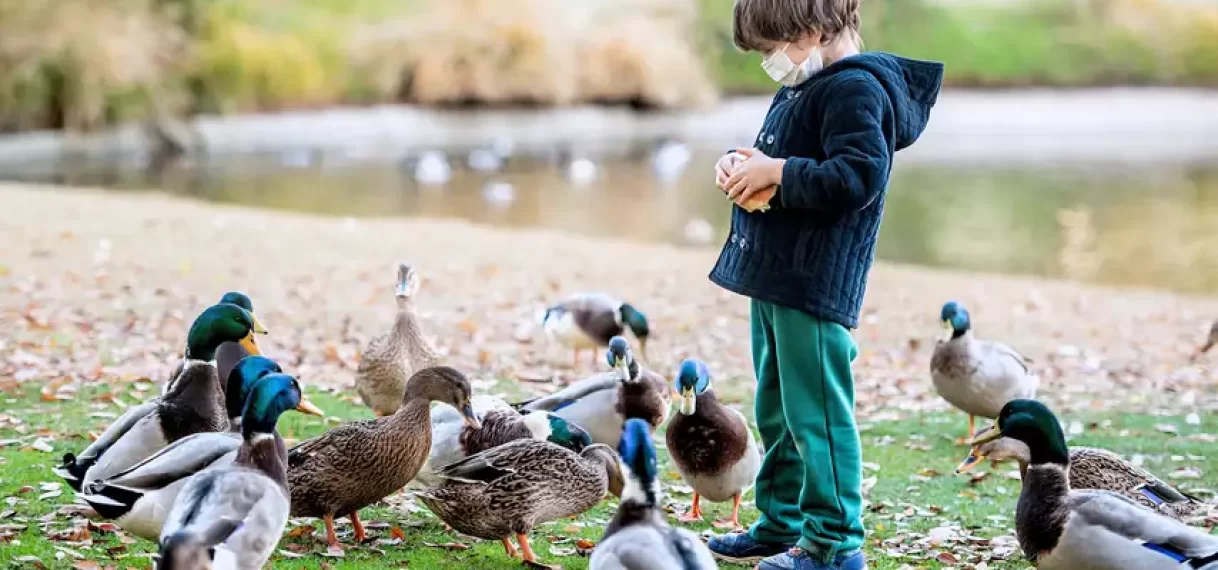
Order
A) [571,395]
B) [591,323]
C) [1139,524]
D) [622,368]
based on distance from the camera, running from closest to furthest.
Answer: [1139,524], [622,368], [571,395], [591,323]

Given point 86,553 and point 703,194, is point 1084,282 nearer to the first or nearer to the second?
point 703,194

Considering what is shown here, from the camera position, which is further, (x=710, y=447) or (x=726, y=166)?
(x=710, y=447)

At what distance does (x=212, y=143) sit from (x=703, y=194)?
474 inches

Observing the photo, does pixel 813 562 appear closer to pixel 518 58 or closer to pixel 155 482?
pixel 155 482

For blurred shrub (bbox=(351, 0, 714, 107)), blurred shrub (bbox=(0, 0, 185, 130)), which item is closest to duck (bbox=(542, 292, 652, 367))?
blurred shrub (bbox=(0, 0, 185, 130))

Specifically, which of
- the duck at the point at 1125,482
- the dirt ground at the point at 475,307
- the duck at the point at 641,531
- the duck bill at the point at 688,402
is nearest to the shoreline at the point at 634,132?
the dirt ground at the point at 475,307

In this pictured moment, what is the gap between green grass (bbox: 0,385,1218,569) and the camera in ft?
13.4

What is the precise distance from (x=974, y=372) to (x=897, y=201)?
15.7 meters

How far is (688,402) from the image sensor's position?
4348mm

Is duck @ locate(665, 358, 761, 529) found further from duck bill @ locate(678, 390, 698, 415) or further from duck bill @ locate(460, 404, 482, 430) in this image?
duck bill @ locate(460, 404, 482, 430)

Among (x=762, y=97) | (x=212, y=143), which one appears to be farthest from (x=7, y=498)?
(x=762, y=97)

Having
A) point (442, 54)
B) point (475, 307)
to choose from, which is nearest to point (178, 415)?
point (475, 307)

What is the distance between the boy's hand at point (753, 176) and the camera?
11.2 ft

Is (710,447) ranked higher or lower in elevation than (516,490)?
higher
